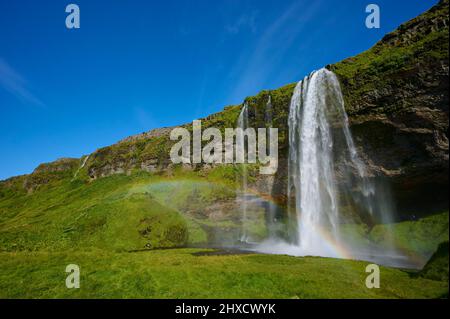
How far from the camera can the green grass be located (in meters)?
16.1

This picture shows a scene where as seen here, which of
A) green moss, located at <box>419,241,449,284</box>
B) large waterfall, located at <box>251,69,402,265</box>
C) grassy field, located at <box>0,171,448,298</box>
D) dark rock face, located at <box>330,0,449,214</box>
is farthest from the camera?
large waterfall, located at <box>251,69,402,265</box>

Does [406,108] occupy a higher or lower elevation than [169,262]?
higher

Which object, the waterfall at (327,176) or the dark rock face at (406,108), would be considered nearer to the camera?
the dark rock face at (406,108)

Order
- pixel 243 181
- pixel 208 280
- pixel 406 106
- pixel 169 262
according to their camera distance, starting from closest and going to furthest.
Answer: pixel 208 280, pixel 169 262, pixel 406 106, pixel 243 181

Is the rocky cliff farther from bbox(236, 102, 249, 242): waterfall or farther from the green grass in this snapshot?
bbox(236, 102, 249, 242): waterfall

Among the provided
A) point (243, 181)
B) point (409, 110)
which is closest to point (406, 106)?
point (409, 110)

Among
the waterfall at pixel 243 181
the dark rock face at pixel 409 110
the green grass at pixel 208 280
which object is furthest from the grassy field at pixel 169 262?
the dark rock face at pixel 409 110

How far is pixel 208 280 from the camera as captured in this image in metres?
Result: 18.8

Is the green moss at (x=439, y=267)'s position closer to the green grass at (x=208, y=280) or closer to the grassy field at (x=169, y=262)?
the grassy field at (x=169, y=262)

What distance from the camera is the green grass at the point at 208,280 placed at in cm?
1614

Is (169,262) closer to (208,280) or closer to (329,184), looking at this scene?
(208,280)

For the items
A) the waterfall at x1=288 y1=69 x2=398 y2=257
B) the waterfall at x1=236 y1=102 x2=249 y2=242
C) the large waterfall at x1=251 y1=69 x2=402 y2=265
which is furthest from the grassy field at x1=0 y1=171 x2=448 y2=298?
the waterfall at x1=288 y1=69 x2=398 y2=257

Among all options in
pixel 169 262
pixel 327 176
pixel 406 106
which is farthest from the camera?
pixel 327 176
